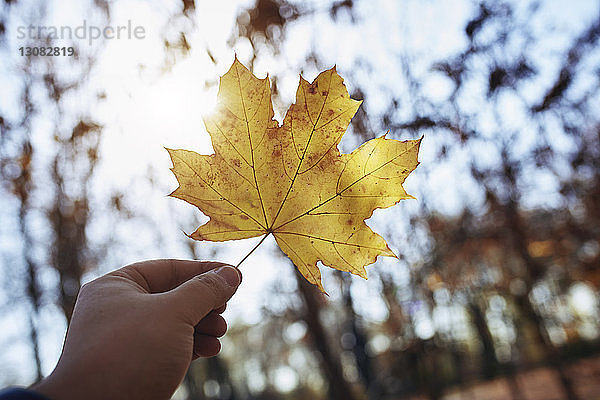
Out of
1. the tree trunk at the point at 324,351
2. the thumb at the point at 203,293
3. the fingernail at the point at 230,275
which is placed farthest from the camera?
the tree trunk at the point at 324,351

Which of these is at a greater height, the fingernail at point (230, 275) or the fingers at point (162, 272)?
the fingers at point (162, 272)

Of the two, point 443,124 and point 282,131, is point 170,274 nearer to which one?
point 282,131

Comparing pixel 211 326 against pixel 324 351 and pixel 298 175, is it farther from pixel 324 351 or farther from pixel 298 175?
pixel 324 351

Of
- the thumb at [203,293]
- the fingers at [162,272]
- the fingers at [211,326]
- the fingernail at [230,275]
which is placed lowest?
the fingers at [211,326]

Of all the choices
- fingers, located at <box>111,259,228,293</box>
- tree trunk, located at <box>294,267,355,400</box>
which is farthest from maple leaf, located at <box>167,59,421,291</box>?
tree trunk, located at <box>294,267,355,400</box>

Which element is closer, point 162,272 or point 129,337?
point 129,337

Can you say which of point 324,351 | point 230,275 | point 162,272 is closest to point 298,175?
point 230,275

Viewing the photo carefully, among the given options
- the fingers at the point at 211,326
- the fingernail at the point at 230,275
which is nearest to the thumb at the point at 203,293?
the fingernail at the point at 230,275

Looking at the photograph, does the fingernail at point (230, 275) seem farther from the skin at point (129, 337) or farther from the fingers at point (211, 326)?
the fingers at point (211, 326)

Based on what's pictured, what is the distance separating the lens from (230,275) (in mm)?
1049

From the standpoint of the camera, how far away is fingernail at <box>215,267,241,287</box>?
3.39 feet

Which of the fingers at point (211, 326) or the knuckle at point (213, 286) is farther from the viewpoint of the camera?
the fingers at point (211, 326)

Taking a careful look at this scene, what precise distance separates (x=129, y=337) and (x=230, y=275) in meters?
0.28

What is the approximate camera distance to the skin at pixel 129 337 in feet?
2.55
